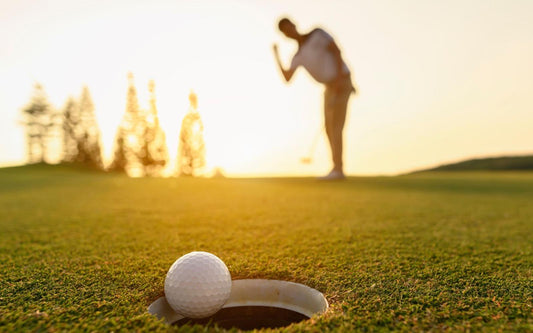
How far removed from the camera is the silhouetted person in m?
6.37

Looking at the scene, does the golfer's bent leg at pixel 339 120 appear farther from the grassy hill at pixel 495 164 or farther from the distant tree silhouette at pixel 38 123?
the distant tree silhouette at pixel 38 123

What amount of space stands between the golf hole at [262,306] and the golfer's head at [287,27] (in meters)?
5.42

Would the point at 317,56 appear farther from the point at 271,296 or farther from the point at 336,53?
the point at 271,296

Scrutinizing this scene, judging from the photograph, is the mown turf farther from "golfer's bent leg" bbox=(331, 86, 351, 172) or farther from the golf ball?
"golfer's bent leg" bbox=(331, 86, 351, 172)

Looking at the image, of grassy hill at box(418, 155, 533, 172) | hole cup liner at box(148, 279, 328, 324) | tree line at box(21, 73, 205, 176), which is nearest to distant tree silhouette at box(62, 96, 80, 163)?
tree line at box(21, 73, 205, 176)

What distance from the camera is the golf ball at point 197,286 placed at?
1.65 m

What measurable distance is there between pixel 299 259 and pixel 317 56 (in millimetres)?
4958

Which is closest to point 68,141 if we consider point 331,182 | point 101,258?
point 331,182

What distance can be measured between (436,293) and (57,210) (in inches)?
168

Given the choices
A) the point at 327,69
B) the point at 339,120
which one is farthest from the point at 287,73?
the point at 339,120

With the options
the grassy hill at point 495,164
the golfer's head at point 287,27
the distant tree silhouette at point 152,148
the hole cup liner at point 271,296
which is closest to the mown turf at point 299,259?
the hole cup liner at point 271,296

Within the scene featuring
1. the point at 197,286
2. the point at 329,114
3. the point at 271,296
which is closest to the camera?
the point at 197,286

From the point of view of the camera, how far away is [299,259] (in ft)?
7.11

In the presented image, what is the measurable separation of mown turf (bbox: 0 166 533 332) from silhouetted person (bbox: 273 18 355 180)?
9.19ft
